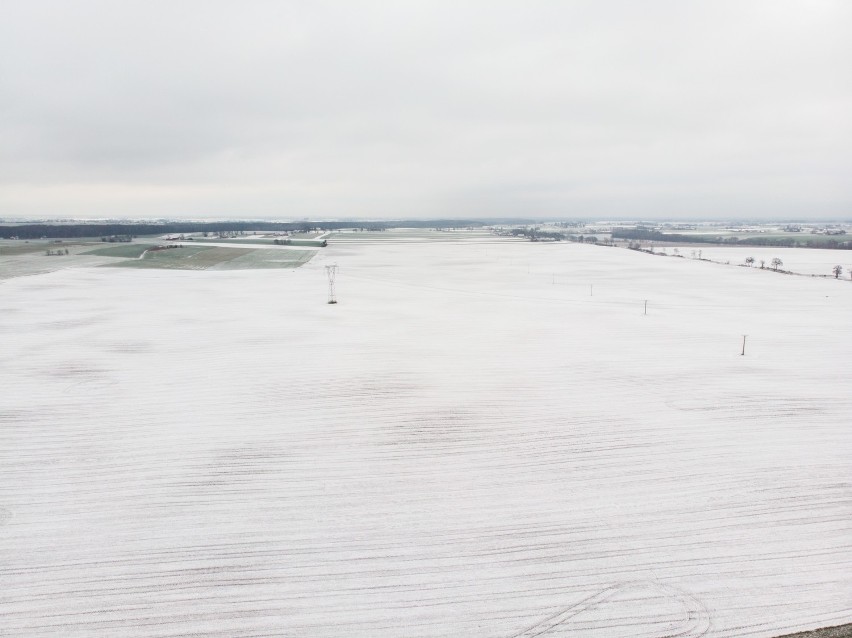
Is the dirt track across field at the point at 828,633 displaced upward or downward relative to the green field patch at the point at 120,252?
downward

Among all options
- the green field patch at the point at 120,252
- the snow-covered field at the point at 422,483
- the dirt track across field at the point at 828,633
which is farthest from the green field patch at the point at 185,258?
the dirt track across field at the point at 828,633

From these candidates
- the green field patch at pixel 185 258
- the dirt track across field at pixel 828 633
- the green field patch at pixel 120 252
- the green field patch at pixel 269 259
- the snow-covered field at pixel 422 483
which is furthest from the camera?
the green field patch at pixel 120 252

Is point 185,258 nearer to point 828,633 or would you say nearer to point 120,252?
point 120,252

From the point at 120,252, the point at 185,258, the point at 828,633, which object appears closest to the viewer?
the point at 828,633

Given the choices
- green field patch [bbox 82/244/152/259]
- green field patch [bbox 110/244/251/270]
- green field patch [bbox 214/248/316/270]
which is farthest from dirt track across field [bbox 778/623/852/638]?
green field patch [bbox 82/244/152/259]

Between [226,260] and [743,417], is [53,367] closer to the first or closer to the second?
[743,417]

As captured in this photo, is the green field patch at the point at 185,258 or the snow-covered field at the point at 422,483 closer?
the snow-covered field at the point at 422,483

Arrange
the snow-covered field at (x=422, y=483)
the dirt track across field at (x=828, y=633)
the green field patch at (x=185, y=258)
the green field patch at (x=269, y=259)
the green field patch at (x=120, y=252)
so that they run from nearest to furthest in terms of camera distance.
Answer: the dirt track across field at (x=828, y=633) < the snow-covered field at (x=422, y=483) < the green field patch at (x=185, y=258) < the green field patch at (x=269, y=259) < the green field patch at (x=120, y=252)

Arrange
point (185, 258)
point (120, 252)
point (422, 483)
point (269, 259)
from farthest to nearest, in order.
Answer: point (120, 252)
point (269, 259)
point (185, 258)
point (422, 483)

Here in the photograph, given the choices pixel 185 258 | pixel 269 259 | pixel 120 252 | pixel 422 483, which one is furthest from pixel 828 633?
pixel 120 252

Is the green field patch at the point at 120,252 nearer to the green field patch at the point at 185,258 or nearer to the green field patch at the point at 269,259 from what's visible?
the green field patch at the point at 185,258
